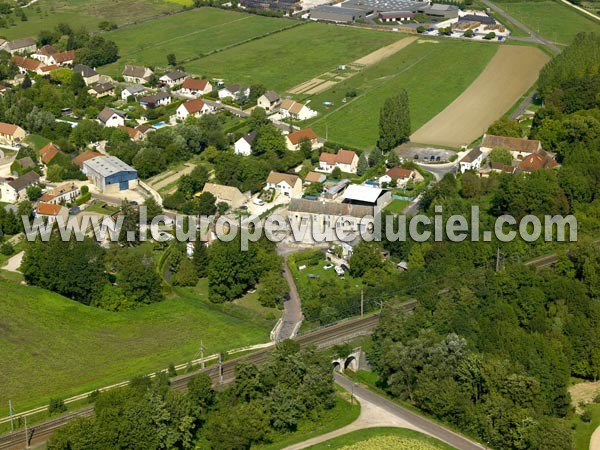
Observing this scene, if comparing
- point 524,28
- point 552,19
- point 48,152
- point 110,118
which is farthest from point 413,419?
point 552,19

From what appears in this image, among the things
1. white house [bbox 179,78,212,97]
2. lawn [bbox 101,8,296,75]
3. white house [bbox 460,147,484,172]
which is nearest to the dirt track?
white house [bbox 179,78,212,97]

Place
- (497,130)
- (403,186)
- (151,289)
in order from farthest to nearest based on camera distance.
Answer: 1. (497,130)
2. (403,186)
3. (151,289)

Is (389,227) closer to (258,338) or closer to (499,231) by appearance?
(499,231)

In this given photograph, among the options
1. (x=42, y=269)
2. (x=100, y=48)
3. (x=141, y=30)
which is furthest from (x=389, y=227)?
(x=141, y=30)

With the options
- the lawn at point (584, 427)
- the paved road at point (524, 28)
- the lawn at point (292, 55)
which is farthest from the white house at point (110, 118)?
the paved road at point (524, 28)

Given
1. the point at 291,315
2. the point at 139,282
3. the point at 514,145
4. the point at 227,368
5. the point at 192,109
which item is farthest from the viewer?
the point at 192,109

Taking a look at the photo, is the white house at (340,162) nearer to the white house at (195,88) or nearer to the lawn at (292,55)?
the lawn at (292,55)

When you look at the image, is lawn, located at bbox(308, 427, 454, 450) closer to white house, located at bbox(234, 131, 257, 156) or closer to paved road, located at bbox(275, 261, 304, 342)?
paved road, located at bbox(275, 261, 304, 342)

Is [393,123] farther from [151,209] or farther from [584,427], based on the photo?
[584,427]
